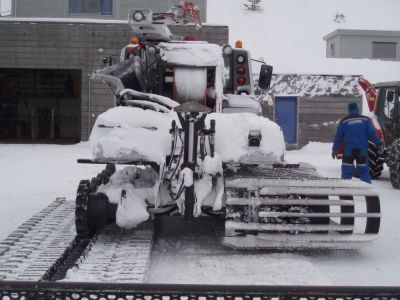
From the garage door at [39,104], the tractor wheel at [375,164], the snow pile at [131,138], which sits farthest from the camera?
the garage door at [39,104]

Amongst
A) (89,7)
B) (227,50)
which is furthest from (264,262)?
(89,7)

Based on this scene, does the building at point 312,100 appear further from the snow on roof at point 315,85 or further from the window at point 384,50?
the window at point 384,50

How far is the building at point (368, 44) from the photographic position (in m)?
29.9

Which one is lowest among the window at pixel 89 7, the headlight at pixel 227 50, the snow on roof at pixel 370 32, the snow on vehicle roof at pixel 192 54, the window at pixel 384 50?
the snow on vehicle roof at pixel 192 54

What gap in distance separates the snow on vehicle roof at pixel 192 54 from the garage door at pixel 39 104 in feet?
55.9

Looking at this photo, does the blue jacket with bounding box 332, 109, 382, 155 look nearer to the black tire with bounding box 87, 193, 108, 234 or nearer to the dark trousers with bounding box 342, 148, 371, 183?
the dark trousers with bounding box 342, 148, 371, 183

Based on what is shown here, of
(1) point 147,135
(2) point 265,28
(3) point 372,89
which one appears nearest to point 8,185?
(1) point 147,135

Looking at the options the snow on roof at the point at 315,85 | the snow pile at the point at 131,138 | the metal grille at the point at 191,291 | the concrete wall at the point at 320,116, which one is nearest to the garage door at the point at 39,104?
the snow on roof at the point at 315,85

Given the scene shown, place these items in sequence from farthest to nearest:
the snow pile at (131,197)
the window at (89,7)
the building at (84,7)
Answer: the window at (89,7), the building at (84,7), the snow pile at (131,197)

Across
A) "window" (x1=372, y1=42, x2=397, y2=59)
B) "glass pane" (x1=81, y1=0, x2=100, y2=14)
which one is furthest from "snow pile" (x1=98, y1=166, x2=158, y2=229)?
"window" (x1=372, y1=42, x2=397, y2=59)

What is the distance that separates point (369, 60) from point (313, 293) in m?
27.8

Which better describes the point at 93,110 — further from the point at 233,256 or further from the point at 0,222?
the point at 233,256

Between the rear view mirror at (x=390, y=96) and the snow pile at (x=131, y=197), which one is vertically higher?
the rear view mirror at (x=390, y=96)

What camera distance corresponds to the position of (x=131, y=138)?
564 centimetres
